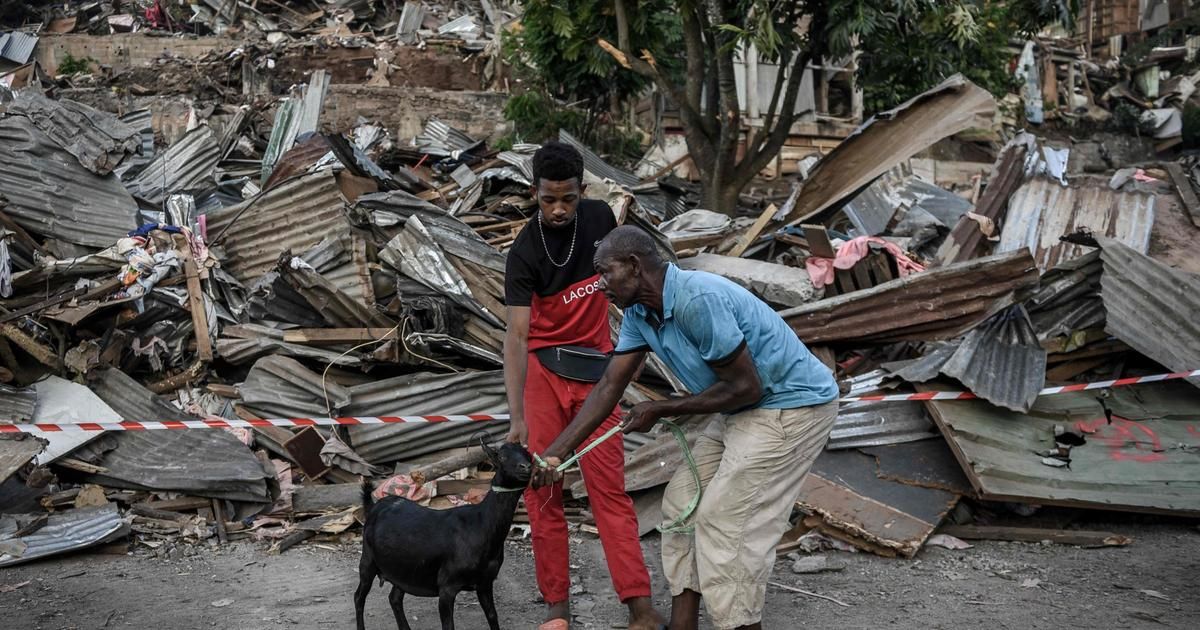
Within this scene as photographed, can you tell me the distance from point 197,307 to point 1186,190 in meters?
7.57

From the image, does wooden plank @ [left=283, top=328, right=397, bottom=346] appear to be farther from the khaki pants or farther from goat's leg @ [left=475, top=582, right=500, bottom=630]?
the khaki pants

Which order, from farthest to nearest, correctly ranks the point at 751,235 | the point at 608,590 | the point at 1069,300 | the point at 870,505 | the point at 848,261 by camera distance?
the point at 751,235 < the point at 848,261 < the point at 1069,300 < the point at 870,505 < the point at 608,590

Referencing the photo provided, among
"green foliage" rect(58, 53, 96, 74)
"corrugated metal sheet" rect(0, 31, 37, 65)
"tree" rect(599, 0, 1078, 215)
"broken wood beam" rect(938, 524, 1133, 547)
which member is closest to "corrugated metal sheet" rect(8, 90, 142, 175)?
"tree" rect(599, 0, 1078, 215)

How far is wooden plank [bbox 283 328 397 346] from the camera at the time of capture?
7.12m

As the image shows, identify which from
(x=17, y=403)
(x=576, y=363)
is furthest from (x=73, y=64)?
(x=576, y=363)

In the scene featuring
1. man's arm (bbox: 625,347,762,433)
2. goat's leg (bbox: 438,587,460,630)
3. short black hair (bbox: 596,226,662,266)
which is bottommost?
goat's leg (bbox: 438,587,460,630)

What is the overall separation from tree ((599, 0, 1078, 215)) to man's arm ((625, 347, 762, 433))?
22.1ft

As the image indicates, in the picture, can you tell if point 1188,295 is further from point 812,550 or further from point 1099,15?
point 1099,15

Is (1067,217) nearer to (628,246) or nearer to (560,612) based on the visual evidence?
(560,612)

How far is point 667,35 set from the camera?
1541 centimetres

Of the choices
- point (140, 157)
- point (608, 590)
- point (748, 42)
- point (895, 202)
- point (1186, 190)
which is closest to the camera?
point (608, 590)

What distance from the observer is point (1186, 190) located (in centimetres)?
823

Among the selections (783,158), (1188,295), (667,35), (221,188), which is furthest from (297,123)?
(783,158)

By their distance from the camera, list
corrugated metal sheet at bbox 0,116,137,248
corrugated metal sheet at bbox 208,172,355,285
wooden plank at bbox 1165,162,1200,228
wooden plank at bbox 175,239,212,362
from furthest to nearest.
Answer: corrugated metal sheet at bbox 0,116,137,248
corrugated metal sheet at bbox 208,172,355,285
wooden plank at bbox 1165,162,1200,228
wooden plank at bbox 175,239,212,362
